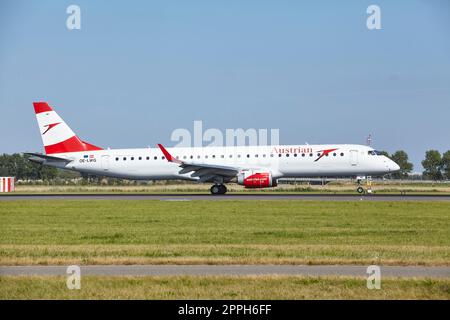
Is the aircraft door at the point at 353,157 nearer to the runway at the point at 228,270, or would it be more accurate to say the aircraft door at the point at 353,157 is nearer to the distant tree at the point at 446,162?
the runway at the point at 228,270

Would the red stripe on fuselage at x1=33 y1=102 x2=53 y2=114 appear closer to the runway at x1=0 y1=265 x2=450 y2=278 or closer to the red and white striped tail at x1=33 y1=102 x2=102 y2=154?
the red and white striped tail at x1=33 y1=102 x2=102 y2=154

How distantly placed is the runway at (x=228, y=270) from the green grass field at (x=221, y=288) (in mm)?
815

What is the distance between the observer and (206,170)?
51.7 metres

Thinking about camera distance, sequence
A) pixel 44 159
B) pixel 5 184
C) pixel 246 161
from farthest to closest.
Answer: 1. pixel 5 184
2. pixel 44 159
3. pixel 246 161

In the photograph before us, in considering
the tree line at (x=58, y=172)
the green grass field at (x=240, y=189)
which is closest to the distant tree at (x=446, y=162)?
the tree line at (x=58, y=172)

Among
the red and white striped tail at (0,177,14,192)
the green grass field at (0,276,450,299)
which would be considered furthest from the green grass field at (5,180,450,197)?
the green grass field at (0,276,450,299)

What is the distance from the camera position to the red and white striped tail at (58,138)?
57.2m

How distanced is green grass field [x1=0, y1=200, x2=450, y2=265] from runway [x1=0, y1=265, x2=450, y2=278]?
670 millimetres

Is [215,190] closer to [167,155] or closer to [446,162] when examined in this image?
[167,155]

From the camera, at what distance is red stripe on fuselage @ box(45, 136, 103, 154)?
57.1 m

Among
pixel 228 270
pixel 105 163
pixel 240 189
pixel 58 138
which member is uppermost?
pixel 58 138

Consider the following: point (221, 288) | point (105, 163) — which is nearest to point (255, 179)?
point (105, 163)

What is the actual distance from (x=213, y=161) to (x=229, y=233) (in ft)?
99.4
